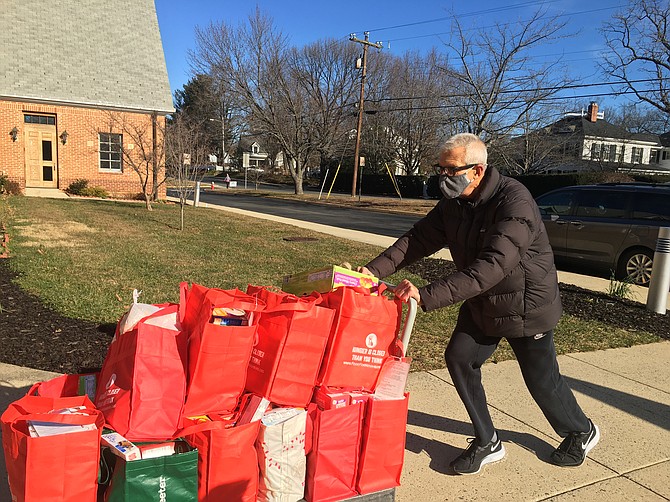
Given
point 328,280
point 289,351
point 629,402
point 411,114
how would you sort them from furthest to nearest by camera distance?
1. point 411,114
2. point 629,402
3. point 328,280
4. point 289,351

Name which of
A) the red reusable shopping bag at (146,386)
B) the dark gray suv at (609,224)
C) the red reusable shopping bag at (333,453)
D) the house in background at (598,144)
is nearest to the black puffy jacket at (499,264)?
the red reusable shopping bag at (333,453)

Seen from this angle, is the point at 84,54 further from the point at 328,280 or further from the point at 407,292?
the point at 407,292

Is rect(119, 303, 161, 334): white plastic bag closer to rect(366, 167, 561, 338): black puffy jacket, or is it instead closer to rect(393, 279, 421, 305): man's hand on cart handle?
rect(393, 279, 421, 305): man's hand on cart handle

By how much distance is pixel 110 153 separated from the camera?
978 inches

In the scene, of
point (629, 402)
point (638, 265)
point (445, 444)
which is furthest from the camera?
point (638, 265)

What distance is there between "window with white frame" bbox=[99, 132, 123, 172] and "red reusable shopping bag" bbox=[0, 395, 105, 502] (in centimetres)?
2416

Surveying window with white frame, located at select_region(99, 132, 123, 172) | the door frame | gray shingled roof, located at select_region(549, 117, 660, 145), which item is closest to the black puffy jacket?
window with white frame, located at select_region(99, 132, 123, 172)

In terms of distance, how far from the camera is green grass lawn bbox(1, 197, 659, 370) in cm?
630

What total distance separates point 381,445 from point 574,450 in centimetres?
149

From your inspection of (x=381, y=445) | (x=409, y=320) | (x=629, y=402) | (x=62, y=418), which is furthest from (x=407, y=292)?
(x=629, y=402)

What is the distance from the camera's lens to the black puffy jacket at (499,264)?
289 centimetres

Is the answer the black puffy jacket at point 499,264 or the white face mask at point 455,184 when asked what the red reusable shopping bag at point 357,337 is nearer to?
the black puffy jacket at point 499,264

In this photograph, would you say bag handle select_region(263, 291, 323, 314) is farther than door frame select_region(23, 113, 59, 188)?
No

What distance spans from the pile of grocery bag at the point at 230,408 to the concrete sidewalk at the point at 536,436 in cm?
65
